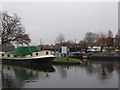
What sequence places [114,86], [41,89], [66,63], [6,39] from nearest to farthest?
[41,89] < [114,86] < [66,63] < [6,39]

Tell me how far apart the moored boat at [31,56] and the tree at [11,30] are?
2.90m

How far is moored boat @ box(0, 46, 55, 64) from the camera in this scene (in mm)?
28156

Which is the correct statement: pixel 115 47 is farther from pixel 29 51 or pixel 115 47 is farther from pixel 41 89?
pixel 41 89

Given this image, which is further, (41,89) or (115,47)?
(115,47)

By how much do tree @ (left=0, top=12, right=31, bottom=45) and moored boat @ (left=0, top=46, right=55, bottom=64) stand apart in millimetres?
2902

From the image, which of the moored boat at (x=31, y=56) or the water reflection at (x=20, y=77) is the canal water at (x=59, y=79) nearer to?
the water reflection at (x=20, y=77)

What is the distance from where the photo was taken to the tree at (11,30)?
3191cm

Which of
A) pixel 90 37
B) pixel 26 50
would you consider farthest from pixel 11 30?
pixel 90 37

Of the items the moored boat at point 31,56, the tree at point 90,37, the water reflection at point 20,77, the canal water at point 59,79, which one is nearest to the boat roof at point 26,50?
the moored boat at point 31,56

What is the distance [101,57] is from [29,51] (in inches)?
882

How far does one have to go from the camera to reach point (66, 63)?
98.8 ft

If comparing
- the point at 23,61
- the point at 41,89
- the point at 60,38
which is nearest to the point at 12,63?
the point at 23,61

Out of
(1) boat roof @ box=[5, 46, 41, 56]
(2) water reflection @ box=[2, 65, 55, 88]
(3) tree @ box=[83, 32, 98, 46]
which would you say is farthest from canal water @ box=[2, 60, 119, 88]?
(3) tree @ box=[83, 32, 98, 46]

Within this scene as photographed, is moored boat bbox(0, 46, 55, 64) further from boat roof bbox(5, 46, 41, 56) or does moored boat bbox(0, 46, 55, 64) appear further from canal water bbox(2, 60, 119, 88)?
canal water bbox(2, 60, 119, 88)
